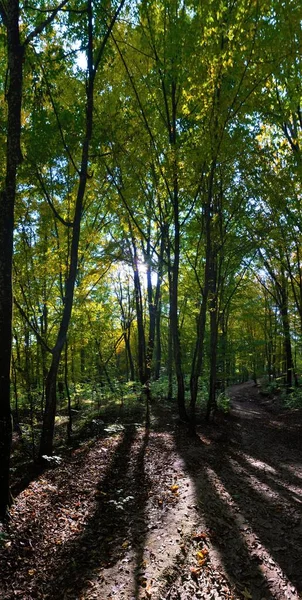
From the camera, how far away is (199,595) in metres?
3.11

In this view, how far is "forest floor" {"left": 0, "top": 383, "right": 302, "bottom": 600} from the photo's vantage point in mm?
3258

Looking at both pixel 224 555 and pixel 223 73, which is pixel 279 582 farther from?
pixel 223 73

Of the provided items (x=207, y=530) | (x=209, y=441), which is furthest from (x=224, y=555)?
(x=209, y=441)

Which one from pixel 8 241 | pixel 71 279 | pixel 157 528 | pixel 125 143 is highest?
pixel 125 143

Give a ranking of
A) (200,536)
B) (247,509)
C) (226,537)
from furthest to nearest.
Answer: (247,509), (226,537), (200,536)

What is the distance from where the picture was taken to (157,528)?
13.6 feet

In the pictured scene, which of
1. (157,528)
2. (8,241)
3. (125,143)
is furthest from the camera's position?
(125,143)

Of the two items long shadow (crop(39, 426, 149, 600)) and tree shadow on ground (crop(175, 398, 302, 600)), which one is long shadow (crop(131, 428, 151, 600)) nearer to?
long shadow (crop(39, 426, 149, 600))

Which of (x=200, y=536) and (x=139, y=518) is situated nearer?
(x=200, y=536)

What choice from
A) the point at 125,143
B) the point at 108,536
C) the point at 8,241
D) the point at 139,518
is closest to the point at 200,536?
the point at 139,518

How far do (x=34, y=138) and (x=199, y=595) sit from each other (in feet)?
24.0

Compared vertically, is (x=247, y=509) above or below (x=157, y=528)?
below

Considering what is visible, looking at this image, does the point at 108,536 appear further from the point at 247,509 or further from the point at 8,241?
the point at 8,241

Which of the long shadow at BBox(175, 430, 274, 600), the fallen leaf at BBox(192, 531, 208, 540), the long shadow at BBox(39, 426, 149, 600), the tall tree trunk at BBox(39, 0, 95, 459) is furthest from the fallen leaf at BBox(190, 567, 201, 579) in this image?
the tall tree trunk at BBox(39, 0, 95, 459)
